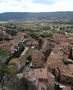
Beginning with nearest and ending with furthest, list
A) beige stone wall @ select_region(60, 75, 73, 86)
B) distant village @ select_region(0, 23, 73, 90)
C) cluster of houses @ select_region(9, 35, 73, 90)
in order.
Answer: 1. cluster of houses @ select_region(9, 35, 73, 90)
2. distant village @ select_region(0, 23, 73, 90)
3. beige stone wall @ select_region(60, 75, 73, 86)

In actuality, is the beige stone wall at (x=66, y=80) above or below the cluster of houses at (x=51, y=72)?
below

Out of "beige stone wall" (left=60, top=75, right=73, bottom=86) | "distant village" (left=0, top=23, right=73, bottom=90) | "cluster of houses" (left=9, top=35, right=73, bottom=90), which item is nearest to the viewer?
"cluster of houses" (left=9, top=35, right=73, bottom=90)

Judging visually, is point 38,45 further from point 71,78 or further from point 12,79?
point 12,79

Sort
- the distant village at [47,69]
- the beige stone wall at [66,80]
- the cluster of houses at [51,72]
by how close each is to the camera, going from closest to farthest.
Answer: the cluster of houses at [51,72]
the distant village at [47,69]
the beige stone wall at [66,80]

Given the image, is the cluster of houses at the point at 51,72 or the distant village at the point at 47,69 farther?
the distant village at the point at 47,69

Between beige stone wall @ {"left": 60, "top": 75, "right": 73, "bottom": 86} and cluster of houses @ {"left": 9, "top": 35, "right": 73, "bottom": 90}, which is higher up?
cluster of houses @ {"left": 9, "top": 35, "right": 73, "bottom": 90}

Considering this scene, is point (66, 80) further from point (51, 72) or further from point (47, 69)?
point (47, 69)

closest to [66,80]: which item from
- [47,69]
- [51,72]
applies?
[51,72]

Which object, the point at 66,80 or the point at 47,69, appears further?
the point at 47,69

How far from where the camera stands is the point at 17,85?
Result: 22.4 metres

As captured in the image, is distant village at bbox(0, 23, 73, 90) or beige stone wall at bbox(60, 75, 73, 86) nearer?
distant village at bbox(0, 23, 73, 90)

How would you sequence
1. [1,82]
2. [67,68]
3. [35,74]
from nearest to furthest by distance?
[1,82], [35,74], [67,68]

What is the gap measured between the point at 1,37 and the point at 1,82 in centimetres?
4064

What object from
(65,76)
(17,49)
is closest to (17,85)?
(65,76)
